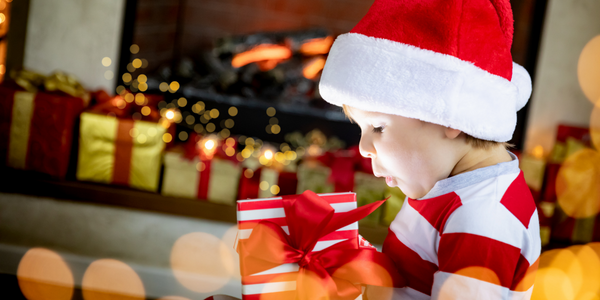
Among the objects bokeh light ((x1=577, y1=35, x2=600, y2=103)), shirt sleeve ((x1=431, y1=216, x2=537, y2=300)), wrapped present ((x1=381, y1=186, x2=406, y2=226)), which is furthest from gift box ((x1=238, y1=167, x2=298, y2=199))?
bokeh light ((x1=577, y1=35, x2=600, y2=103))

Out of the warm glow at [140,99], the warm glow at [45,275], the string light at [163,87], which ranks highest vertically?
the string light at [163,87]

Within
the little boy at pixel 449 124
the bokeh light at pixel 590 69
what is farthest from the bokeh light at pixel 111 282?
the bokeh light at pixel 590 69

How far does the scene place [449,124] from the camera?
55cm

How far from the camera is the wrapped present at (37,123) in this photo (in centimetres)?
151

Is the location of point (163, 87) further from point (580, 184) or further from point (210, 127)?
point (580, 184)

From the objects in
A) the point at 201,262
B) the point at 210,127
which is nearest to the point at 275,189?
the point at 201,262

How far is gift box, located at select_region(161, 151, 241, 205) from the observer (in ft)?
5.13

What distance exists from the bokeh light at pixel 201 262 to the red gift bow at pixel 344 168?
1.54 feet

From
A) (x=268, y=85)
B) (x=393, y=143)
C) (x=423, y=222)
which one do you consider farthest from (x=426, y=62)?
(x=268, y=85)

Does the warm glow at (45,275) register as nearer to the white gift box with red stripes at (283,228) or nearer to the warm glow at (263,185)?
the warm glow at (263,185)

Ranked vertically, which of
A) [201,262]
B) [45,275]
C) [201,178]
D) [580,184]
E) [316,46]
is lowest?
[45,275]

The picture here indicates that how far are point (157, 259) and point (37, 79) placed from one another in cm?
80

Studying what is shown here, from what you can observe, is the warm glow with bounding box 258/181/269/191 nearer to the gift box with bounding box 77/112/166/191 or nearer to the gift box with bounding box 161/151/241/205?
the gift box with bounding box 161/151/241/205

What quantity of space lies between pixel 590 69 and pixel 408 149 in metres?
1.52
